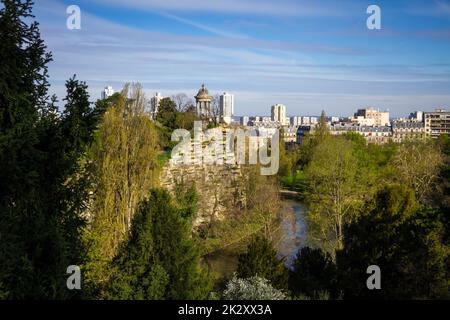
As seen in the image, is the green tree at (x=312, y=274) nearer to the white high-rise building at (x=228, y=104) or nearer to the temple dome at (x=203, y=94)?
the temple dome at (x=203, y=94)

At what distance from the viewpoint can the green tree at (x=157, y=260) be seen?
815 cm

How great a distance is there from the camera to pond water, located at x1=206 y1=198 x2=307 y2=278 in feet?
65.3

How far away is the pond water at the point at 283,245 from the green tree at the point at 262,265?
517cm

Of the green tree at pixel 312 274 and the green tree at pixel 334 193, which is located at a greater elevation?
the green tree at pixel 334 193

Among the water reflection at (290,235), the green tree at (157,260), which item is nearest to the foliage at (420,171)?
the water reflection at (290,235)

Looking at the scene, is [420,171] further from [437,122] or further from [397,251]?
[437,122]

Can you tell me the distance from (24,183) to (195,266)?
3828 millimetres

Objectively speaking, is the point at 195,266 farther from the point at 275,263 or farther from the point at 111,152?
the point at 111,152

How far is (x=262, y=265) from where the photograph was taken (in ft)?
40.2

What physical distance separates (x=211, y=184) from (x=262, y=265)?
13.5 m

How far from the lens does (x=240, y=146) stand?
28672 mm

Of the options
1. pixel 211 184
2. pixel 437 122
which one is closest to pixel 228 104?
pixel 211 184

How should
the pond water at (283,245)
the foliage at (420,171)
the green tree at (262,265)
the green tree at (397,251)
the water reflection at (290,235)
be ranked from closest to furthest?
the green tree at (397,251) < the green tree at (262,265) < the pond water at (283,245) < the water reflection at (290,235) < the foliage at (420,171)
